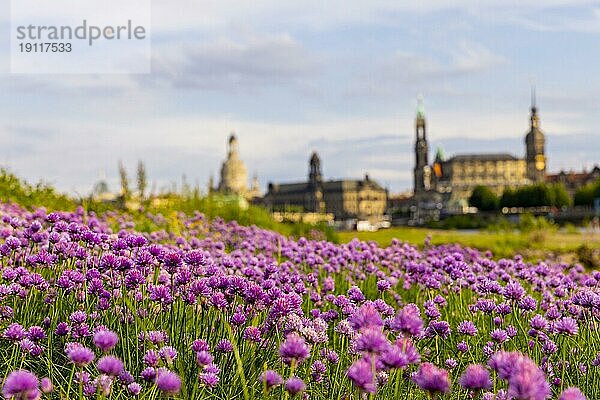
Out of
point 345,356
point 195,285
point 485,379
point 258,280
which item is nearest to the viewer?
point 485,379

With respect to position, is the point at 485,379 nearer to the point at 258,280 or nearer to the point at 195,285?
the point at 195,285

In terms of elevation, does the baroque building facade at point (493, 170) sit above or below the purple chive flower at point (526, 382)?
above

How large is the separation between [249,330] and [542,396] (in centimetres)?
192

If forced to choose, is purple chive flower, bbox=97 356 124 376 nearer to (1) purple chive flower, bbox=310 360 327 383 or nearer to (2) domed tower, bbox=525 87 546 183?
(1) purple chive flower, bbox=310 360 327 383

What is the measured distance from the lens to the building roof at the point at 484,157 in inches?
7461

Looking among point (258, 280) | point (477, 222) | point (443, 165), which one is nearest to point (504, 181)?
point (443, 165)

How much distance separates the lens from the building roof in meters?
190

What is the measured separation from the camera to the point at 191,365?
10.9 ft

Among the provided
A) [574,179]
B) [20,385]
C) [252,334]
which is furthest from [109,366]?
[574,179]

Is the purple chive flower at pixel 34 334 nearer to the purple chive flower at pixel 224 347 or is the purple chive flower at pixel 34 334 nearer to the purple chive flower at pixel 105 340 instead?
the purple chive flower at pixel 224 347

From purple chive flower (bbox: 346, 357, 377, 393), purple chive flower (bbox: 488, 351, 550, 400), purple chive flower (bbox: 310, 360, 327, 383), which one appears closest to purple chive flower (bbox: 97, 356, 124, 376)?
purple chive flower (bbox: 346, 357, 377, 393)

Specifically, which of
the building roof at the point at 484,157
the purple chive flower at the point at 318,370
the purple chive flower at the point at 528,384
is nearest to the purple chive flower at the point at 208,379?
the purple chive flower at the point at 318,370

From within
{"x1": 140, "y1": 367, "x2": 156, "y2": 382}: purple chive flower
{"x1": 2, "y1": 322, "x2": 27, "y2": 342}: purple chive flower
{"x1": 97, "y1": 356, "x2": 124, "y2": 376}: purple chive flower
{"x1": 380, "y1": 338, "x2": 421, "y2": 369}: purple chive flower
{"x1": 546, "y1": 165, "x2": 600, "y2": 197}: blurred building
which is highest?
{"x1": 546, "y1": 165, "x2": 600, "y2": 197}: blurred building

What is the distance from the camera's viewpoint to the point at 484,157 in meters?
192
